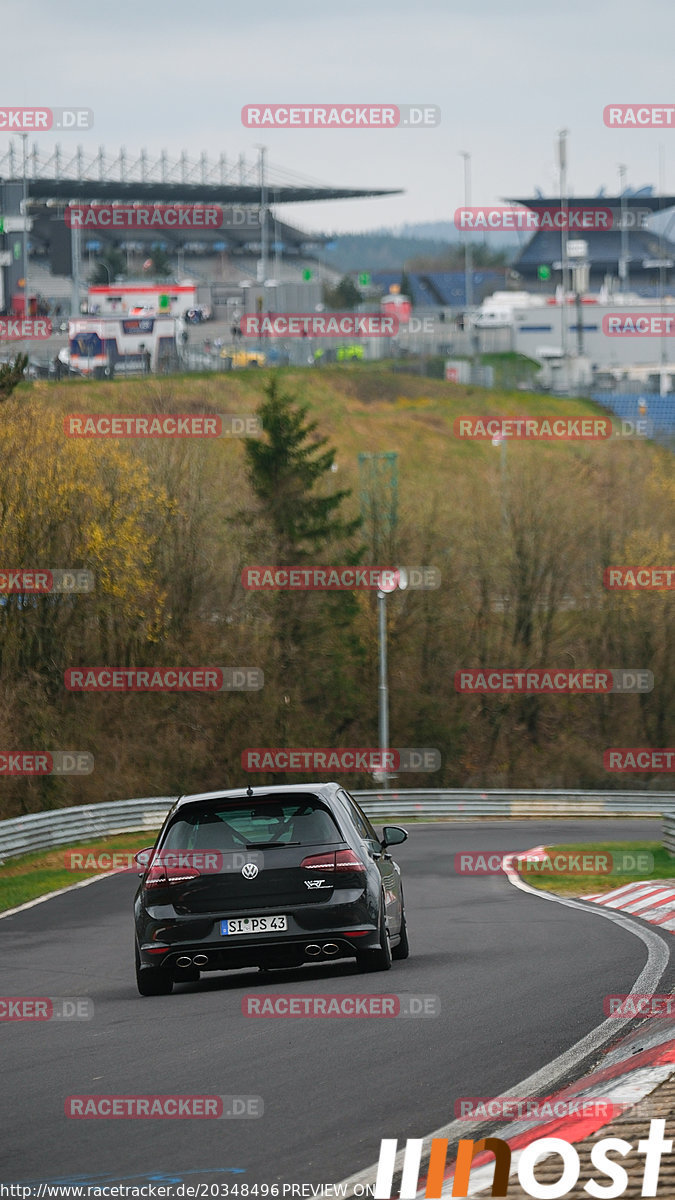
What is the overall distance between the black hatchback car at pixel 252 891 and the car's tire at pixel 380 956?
0.12ft

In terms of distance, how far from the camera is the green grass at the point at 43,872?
2431 centimetres

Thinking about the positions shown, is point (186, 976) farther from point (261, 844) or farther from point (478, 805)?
point (478, 805)

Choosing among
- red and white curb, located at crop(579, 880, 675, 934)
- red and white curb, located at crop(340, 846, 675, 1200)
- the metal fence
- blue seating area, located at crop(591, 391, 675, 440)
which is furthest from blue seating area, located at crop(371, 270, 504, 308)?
red and white curb, located at crop(340, 846, 675, 1200)

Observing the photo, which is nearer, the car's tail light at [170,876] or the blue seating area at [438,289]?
the car's tail light at [170,876]

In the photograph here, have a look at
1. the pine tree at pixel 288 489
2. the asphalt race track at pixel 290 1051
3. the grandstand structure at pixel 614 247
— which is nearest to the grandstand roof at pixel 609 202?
the grandstand structure at pixel 614 247

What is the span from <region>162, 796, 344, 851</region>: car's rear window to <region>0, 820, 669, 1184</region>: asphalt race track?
0.98 m

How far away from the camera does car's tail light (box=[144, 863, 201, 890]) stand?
11.3 m

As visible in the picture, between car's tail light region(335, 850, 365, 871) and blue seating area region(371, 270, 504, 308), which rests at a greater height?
blue seating area region(371, 270, 504, 308)

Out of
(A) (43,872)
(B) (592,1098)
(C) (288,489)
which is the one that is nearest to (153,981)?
(B) (592,1098)

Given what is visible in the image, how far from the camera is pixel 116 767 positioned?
4575 cm

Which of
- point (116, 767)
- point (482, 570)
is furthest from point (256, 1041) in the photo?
point (482, 570)

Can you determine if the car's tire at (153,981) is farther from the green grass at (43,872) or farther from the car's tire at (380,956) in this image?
the green grass at (43,872)

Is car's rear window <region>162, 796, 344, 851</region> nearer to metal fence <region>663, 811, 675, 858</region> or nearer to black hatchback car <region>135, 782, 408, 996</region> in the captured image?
black hatchback car <region>135, 782, 408, 996</region>

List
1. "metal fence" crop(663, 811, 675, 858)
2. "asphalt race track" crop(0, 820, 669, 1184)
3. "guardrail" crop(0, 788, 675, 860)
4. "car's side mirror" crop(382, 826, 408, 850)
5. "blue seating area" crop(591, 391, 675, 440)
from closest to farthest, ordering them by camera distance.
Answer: "asphalt race track" crop(0, 820, 669, 1184)
"car's side mirror" crop(382, 826, 408, 850)
"metal fence" crop(663, 811, 675, 858)
"guardrail" crop(0, 788, 675, 860)
"blue seating area" crop(591, 391, 675, 440)
